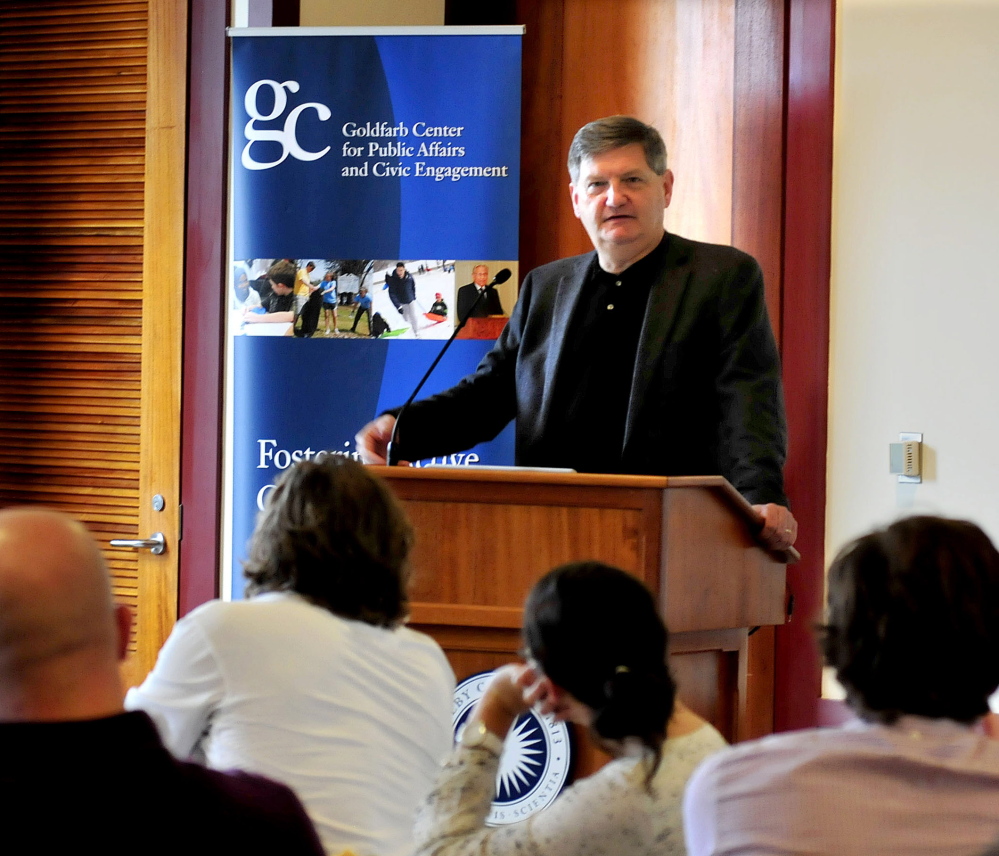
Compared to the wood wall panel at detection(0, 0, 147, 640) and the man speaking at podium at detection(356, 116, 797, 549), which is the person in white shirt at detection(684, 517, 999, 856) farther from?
the wood wall panel at detection(0, 0, 147, 640)

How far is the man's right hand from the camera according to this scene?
2.64 meters

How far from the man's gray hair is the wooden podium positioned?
3.45 feet

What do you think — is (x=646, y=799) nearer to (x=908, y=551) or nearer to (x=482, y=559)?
(x=908, y=551)

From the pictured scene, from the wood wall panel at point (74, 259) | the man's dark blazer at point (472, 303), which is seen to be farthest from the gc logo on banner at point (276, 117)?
the man's dark blazer at point (472, 303)

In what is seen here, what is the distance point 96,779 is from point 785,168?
10.7ft

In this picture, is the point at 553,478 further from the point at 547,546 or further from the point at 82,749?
the point at 82,749

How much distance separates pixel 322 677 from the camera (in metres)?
1.50

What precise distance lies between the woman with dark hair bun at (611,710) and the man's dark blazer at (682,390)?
49.5 inches

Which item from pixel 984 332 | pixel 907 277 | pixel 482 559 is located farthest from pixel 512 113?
pixel 482 559

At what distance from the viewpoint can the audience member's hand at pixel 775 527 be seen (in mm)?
2318

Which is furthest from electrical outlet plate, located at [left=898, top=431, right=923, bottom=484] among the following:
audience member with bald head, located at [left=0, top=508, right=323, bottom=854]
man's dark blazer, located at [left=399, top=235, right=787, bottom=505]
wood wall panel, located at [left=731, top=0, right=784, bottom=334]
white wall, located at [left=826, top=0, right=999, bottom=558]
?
audience member with bald head, located at [left=0, top=508, right=323, bottom=854]

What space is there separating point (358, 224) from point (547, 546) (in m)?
1.97

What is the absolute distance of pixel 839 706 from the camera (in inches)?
141

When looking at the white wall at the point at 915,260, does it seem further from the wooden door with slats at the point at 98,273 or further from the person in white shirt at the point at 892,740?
the person in white shirt at the point at 892,740
